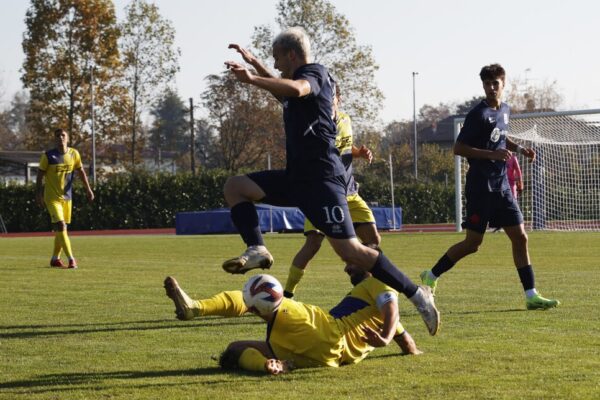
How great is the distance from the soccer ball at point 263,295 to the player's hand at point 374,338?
59 cm

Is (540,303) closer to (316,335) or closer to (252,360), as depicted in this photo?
(316,335)

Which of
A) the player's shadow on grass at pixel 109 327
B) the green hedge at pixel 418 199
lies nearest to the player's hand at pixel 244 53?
the player's shadow on grass at pixel 109 327

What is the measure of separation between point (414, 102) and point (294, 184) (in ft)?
223

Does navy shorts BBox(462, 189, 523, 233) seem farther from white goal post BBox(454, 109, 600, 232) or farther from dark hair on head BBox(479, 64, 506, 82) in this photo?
white goal post BBox(454, 109, 600, 232)

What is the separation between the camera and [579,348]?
283 inches

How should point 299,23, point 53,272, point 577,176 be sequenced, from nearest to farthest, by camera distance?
point 53,272
point 577,176
point 299,23

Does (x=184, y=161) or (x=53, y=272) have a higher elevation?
(x=184, y=161)

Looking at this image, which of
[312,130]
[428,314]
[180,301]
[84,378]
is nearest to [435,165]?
[428,314]

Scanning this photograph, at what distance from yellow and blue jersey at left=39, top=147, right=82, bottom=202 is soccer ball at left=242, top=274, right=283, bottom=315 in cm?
1186

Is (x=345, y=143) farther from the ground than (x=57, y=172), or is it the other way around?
(x=57, y=172)

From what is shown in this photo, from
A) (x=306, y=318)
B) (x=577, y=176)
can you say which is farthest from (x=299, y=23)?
(x=306, y=318)

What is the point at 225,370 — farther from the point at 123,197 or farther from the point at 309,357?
the point at 123,197

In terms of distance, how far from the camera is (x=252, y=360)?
660cm

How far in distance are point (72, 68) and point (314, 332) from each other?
51281 millimetres
